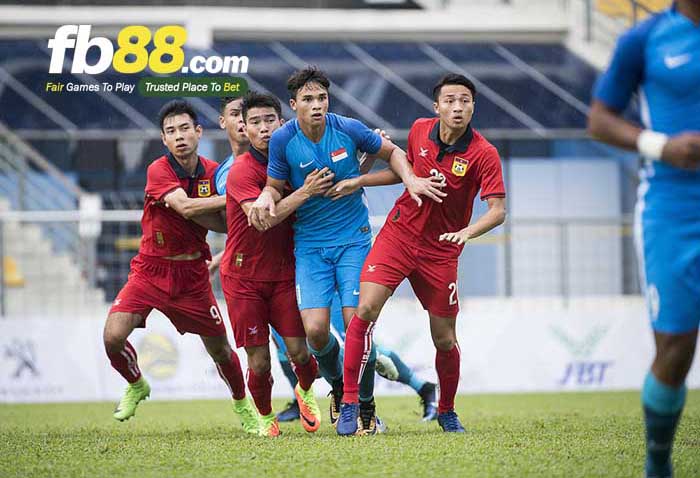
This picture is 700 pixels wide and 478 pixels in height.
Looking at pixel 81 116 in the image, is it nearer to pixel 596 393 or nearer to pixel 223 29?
pixel 223 29

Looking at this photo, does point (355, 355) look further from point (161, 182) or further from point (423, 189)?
point (161, 182)

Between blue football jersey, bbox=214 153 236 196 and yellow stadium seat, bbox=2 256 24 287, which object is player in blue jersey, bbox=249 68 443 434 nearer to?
blue football jersey, bbox=214 153 236 196

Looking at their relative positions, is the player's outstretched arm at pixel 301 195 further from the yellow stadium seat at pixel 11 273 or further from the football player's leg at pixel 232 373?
the yellow stadium seat at pixel 11 273

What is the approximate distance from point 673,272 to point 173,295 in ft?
16.4

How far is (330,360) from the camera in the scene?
27.5 feet

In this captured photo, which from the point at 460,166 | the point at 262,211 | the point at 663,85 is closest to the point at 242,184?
the point at 262,211

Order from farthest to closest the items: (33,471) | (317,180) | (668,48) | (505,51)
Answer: (505,51) → (317,180) → (33,471) → (668,48)

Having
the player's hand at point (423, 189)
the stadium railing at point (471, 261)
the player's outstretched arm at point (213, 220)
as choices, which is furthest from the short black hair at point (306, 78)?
Result: the stadium railing at point (471, 261)

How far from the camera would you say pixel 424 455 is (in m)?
6.37

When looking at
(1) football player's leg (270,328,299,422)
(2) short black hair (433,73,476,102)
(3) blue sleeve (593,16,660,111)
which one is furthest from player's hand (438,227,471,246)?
(1) football player's leg (270,328,299,422)

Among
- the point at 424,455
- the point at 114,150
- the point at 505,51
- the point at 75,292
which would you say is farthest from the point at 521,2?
the point at 424,455

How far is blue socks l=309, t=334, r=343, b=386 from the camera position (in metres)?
8.27

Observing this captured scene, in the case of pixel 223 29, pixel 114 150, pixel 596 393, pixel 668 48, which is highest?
pixel 223 29

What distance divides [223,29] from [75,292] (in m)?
5.21
